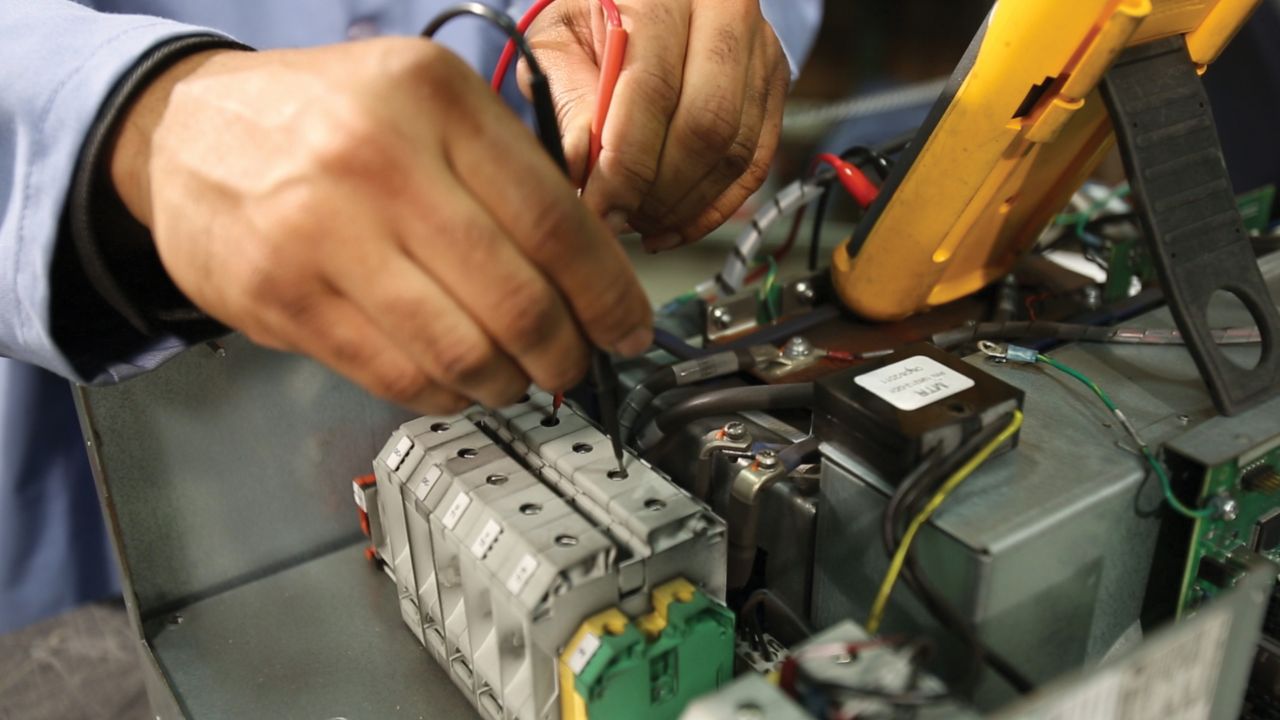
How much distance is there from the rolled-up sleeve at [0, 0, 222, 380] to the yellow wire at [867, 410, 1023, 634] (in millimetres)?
551

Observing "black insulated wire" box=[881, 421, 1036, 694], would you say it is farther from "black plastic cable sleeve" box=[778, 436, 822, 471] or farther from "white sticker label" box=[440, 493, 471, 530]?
"white sticker label" box=[440, 493, 471, 530]

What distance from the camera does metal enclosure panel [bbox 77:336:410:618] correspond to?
81cm

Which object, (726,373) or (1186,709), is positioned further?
(726,373)

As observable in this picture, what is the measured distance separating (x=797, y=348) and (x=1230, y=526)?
38cm

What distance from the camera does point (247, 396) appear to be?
33.6 inches

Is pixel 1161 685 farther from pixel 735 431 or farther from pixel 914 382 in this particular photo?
pixel 735 431

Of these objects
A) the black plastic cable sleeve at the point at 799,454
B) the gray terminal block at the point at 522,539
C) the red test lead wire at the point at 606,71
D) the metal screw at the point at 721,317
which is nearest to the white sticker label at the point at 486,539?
the gray terminal block at the point at 522,539

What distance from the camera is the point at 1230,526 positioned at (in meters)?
0.70

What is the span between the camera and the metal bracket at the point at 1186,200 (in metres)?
0.76

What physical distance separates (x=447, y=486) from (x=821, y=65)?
8.33 feet

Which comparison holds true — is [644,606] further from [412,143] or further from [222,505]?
[222,505]

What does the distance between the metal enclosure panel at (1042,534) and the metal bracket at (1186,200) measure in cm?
5

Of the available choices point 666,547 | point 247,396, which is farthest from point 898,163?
point 247,396

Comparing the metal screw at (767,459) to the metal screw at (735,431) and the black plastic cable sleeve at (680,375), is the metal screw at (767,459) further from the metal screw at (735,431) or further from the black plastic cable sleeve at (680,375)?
the black plastic cable sleeve at (680,375)
